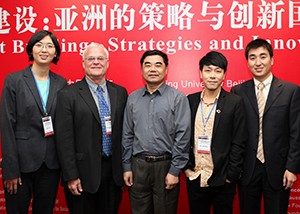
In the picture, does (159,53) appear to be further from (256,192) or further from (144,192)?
(256,192)

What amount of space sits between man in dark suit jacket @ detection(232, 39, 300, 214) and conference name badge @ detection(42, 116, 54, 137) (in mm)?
1497

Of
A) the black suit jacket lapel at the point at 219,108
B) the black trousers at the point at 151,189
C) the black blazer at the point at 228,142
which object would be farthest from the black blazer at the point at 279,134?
the black trousers at the point at 151,189

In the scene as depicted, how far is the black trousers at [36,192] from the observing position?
258cm

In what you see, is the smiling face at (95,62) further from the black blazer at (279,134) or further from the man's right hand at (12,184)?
the black blazer at (279,134)

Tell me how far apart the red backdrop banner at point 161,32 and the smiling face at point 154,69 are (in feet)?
2.66

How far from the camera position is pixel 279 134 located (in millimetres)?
2527

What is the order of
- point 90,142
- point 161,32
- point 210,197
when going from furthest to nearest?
point 161,32 → point 210,197 → point 90,142

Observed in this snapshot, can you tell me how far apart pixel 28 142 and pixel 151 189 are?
1.00 m

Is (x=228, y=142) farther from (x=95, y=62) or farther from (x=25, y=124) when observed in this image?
(x=25, y=124)

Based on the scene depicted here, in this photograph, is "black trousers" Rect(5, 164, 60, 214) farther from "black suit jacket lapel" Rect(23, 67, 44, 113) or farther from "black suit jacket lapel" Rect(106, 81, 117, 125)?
"black suit jacket lapel" Rect(106, 81, 117, 125)

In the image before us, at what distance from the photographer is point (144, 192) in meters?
2.64

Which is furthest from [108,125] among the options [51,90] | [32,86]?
[32,86]

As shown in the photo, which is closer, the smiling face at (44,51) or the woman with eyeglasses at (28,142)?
the woman with eyeglasses at (28,142)

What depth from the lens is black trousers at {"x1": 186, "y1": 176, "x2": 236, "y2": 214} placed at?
2559 millimetres
